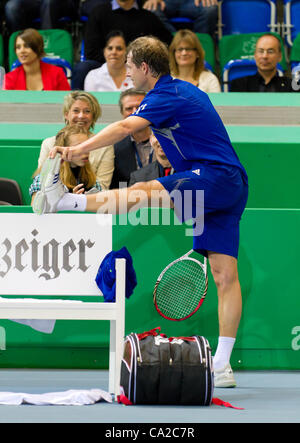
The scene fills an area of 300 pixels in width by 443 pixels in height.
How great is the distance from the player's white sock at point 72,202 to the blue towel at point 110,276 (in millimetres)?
302

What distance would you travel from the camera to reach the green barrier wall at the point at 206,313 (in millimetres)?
4203

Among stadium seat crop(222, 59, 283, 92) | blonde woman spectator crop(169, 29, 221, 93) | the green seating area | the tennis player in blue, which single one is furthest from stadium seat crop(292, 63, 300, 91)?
the tennis player in blue

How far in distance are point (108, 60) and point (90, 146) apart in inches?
129

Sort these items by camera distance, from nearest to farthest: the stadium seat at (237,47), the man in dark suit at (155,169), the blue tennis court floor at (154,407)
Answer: the blue tennis court floor at (154,407) → the man in dark suit at (155,169) → the stadium seat at (237,47)

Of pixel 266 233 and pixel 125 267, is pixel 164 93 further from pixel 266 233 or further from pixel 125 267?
pixel 266 233

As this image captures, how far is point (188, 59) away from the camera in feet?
21.0

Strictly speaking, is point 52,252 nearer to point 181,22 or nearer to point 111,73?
point 111,73

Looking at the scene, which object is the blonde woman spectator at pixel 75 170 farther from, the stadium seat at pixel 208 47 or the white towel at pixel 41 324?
the stadium seat at pixel 208 47

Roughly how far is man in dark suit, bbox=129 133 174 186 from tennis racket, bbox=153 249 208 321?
83 centimetres

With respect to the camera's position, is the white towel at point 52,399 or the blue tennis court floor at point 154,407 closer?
the blue tennis court floor at point 154,407

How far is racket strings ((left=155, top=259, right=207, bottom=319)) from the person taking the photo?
13.2ft

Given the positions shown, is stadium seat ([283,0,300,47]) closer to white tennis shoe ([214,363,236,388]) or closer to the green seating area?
the green seating area

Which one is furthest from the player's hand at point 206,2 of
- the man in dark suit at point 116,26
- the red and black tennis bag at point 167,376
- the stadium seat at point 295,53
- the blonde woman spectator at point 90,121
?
the red and black tennis bag at point 167,376

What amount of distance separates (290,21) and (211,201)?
515 centimetres
